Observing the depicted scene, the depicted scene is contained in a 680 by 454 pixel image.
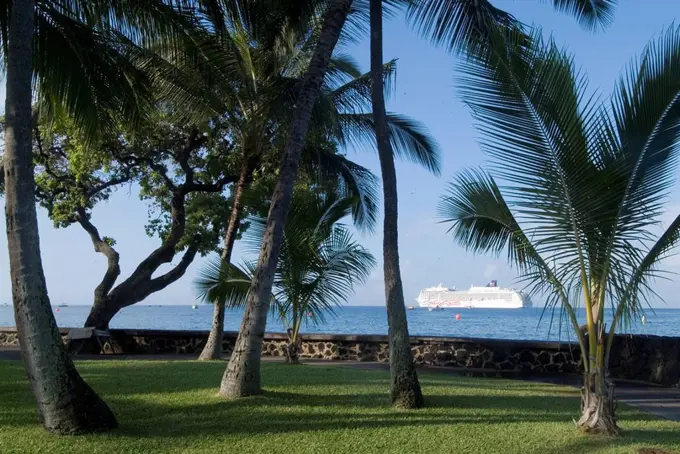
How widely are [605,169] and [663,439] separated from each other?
9.35 feet

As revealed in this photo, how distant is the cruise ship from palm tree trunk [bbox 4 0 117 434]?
262 feet

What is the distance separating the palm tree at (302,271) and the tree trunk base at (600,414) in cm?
680

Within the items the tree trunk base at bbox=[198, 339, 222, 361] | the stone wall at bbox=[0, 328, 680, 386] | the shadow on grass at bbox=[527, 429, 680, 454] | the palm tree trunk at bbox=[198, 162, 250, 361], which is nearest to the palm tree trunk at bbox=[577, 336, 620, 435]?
the shadow on grass at bbox=[527, 429, 680, 454]

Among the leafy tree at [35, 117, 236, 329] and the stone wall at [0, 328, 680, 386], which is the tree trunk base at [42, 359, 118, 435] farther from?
the leafy tree at [35, 117, 236, 329]

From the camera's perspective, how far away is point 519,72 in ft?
23.9

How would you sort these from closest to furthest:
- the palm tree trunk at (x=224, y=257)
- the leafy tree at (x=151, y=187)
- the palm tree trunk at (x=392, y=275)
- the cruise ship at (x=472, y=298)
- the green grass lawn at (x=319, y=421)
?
the green grass lawn at (x=319, y=421) → the palm tree trunk at (x=392, y=275) → the palm tree trunk at (x=224, y=257) → the leafy tree at (x=151, y=187) → the cruise ship at (x=472, y=298)

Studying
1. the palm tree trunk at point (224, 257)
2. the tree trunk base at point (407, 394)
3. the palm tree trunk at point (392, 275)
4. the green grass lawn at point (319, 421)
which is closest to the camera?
the green grass lawn at point (319, 421)

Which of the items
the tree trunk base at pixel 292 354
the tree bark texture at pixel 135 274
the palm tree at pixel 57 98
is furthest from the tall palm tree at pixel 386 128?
the tree bark texture at pixel 135 274

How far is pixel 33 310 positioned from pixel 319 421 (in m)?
3.19

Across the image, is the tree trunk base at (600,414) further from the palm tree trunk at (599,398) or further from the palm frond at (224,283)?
the palm frond at (224,283)

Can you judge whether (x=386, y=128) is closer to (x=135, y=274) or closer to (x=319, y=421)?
(x=319, y=421)

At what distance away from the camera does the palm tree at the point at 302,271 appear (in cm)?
1366

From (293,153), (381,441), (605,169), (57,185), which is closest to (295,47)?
(293,153)

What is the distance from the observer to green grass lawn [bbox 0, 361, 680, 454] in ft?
21.5
